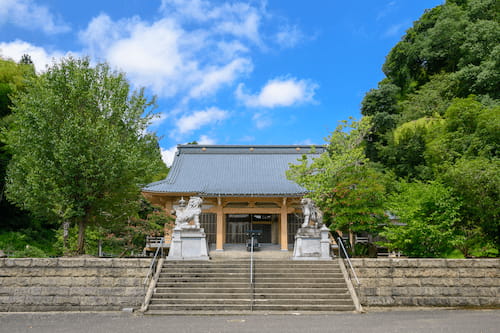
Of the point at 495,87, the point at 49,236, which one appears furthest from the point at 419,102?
the point at 49,236

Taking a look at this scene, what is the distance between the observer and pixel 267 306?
32.3ft

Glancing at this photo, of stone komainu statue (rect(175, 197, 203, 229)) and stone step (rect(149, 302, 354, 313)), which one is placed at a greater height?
stone komainu statue (rect(175, 197, 203, 229))

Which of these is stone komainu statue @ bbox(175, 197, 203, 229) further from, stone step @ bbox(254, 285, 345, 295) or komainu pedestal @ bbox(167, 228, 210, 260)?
stone step @ bbox(254, 285, 345, 295)

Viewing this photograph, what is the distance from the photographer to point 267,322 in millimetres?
8477

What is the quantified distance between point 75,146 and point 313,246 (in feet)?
29.4

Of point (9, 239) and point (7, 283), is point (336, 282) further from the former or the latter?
point (9, 239)

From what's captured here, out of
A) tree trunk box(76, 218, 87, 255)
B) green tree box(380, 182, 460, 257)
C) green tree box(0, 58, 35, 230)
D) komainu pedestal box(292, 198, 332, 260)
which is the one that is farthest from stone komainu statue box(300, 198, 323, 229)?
green tree box(0, 58, 35, 230)

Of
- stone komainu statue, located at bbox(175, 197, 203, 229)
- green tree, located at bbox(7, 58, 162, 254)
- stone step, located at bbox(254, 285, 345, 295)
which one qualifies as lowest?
stone step, located at bbox(254, 285, 345, 295)

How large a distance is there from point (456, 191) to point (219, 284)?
8.80 metres

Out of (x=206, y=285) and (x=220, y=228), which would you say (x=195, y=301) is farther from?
(x=220, y=228)

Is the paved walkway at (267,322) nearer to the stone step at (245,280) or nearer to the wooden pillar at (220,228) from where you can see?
the stone step at (245,280)

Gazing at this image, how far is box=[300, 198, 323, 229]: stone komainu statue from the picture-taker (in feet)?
43.5

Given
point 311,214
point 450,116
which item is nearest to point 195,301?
point 311,214

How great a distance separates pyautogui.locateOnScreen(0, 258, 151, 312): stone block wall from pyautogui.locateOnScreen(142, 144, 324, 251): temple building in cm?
678
